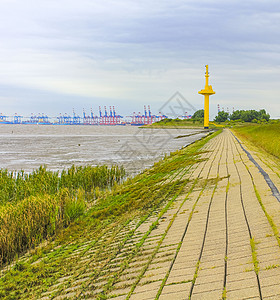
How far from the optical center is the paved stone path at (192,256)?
3.08m

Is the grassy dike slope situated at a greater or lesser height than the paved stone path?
lesser

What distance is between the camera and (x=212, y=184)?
312 inches

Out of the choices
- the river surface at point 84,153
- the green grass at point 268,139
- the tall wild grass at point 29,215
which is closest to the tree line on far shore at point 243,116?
the river surface at point 84,153

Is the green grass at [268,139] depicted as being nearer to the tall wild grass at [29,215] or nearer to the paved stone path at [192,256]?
the tall wild grass at [29,215]

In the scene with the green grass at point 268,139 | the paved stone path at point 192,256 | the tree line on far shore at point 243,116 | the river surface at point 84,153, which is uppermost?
the tree line on far shore at point 243,116

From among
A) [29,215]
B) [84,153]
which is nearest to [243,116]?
[84,153]

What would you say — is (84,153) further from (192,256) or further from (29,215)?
(192,256)

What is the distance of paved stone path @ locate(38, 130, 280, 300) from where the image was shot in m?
3.08

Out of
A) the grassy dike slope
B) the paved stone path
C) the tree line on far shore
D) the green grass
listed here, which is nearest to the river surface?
the green grass

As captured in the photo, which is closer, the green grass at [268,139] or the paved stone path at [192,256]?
the paved stone path at [192,256]

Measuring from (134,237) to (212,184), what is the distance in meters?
3.46

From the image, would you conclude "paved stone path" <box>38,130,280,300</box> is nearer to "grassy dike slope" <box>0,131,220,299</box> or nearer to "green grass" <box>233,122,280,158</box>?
"grassy dike slope" <box>0,131,220,299</box>

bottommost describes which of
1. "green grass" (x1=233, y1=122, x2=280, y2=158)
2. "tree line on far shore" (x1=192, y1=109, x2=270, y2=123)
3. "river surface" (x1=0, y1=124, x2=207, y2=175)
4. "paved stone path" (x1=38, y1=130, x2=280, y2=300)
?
"river surface" (x1=0, y1=124, x2=207, y2=175)

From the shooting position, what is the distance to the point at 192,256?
3.79m
